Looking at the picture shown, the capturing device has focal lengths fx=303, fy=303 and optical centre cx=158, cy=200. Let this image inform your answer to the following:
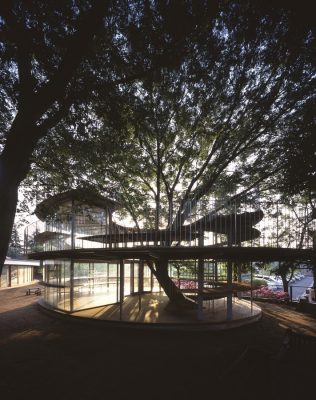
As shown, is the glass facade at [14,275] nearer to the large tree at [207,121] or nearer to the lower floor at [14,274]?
the lower floor at [14,274]

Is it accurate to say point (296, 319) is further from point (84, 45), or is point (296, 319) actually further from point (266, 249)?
point (84, 45)

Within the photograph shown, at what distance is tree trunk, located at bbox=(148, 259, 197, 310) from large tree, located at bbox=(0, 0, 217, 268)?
9.94 meters

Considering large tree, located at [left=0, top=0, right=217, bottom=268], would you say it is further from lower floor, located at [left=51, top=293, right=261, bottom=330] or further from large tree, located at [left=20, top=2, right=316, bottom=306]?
lower floor, located at [left=51, top=293, right=261, bottom=330]

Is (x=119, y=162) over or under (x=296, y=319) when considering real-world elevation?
over

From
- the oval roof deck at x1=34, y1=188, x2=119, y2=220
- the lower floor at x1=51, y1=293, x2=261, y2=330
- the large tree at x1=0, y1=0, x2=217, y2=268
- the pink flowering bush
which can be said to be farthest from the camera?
the pink flowering bush

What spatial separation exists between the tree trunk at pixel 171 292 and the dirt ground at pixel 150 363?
3553mm

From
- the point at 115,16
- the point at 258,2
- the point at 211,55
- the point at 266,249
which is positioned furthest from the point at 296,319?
the point at 115,16

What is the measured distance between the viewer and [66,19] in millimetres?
5762

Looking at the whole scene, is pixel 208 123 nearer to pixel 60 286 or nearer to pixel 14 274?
pixel 60 286

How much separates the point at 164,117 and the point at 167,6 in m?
7.58

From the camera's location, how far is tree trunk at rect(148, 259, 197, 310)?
14.9m

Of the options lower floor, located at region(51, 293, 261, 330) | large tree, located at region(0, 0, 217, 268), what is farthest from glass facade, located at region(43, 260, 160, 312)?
large tree, located at region(0, 0, 217, 268)

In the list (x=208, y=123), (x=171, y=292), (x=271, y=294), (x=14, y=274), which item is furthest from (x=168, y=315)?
(x=14, y=274)

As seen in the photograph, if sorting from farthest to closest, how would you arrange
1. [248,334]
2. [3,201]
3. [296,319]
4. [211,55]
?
[296,319]
[248,334]
[211,55]
[3,201]
